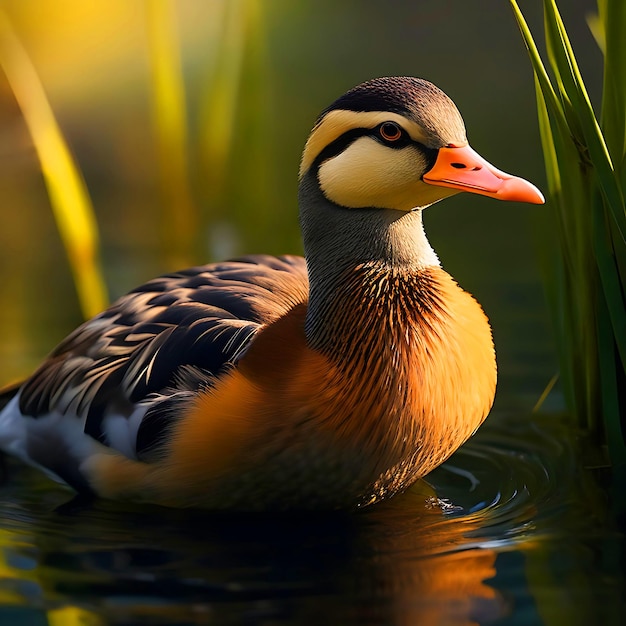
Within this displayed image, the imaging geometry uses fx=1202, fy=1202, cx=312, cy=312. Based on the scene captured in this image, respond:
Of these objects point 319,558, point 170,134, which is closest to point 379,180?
point 319,558

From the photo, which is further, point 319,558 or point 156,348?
point 156,348

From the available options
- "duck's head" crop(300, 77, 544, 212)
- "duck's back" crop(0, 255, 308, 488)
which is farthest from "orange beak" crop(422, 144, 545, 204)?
"duck's back" crop(0, 255, 308, 488)

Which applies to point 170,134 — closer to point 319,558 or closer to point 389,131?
point 389,131

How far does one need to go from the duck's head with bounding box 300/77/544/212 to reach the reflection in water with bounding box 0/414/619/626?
118 cm

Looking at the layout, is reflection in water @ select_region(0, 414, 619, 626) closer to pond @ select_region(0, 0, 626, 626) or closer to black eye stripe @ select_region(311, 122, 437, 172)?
pond @ select_region(0, 0, 626, 626)

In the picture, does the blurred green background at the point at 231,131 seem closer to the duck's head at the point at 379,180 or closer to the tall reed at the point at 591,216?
the tall reed at the point at 591,216

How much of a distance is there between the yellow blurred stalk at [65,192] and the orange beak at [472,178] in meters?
2.77

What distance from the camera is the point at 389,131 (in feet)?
14.1

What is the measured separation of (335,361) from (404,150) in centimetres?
80

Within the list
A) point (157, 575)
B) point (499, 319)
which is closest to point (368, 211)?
point (157, 575)

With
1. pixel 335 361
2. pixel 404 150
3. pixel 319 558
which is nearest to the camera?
pixel 319 558

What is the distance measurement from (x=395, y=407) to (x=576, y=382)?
1.20 metres

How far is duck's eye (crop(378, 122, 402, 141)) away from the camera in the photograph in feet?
14.0

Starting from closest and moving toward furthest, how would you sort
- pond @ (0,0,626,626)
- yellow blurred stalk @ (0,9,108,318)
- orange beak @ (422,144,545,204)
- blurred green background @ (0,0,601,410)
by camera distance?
1. pond @ (0,0,626,626)
2. orange beak @ (422,144,545,204)
3. yellow blurred stalk @ (0,9,108,318)
4. blurred green background @ (0,0,601,410)
